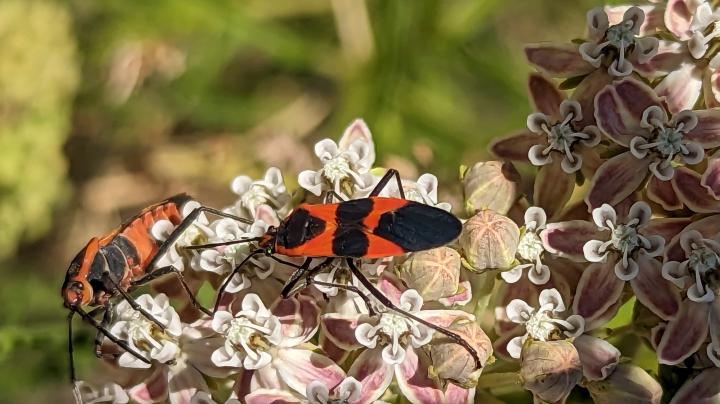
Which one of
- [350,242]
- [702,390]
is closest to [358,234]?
[350,242]

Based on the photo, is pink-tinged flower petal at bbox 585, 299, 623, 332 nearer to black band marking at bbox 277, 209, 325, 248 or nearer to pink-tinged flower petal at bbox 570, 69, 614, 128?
pink-tinged flower petal at bbox 570, 69, 614, 128

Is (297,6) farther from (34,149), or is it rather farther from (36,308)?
(36,308)

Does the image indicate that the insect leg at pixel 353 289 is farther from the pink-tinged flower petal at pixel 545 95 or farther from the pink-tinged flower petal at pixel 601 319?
the pink-tinged flower petal at pixel 545 95

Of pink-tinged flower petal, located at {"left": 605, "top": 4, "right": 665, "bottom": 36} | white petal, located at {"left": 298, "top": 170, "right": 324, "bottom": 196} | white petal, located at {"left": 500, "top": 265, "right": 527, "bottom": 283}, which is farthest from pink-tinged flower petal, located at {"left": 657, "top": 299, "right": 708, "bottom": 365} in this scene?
white petal, located at {"left": 298, "top": 170, "right": 324, "bottom": 196}

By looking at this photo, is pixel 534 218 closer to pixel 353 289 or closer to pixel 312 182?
pixel 353 289

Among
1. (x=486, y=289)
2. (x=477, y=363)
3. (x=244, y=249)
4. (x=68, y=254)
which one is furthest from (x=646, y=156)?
(x=68, y=254)
